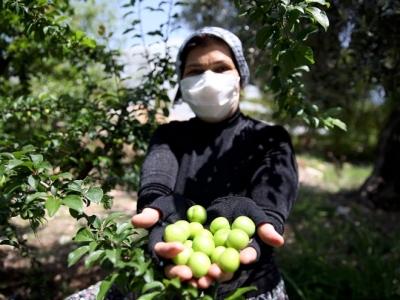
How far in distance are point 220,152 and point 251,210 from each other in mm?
418

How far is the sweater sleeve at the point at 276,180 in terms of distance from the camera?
144cm

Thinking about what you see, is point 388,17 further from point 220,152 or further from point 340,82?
point 220,152

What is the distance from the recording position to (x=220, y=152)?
1.72m

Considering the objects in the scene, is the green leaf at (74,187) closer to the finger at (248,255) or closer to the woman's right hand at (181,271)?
the woman's right hand at (181,271)

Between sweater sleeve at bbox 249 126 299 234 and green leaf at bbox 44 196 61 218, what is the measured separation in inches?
25.1

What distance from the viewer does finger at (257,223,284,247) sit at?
1.26 metres

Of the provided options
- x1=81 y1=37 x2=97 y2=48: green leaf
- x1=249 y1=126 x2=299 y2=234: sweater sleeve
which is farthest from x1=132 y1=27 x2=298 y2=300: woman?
x1=81 y1=37 x2=97 y2=48: green leaf

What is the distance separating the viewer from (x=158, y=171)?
164 centimetres

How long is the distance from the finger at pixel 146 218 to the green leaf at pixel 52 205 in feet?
0.83

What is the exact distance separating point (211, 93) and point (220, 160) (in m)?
0.27

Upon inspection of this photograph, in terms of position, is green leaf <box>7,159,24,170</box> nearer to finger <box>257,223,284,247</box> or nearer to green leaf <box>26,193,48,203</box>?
green leaf <box>26,193,48,203</box>

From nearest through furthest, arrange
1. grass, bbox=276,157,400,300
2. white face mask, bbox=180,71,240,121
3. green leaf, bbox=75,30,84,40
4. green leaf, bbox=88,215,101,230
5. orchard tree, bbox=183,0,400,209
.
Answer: green leaf, bbox=88,215,101,230, white face mask, bbox=180,71,240,121, green leaf, bbox=75,30,84,40, orchard tree, bbox=183,0,400,209, grass, bbox=276,157,400,300

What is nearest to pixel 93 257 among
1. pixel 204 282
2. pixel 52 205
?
pixel 52 205

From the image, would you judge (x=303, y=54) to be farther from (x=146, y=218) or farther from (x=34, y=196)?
(x=34, y=196)
